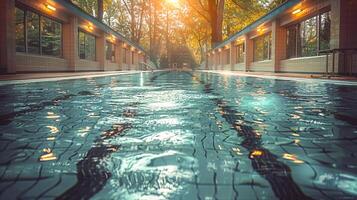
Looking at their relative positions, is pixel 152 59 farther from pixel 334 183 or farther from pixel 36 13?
pixel 334 183

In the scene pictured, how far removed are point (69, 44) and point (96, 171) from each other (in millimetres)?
17310

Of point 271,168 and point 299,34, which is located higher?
point 299,34

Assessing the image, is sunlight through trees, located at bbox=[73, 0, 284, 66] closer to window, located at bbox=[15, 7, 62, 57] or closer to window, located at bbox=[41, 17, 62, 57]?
window, located at bbox=[41, 17, 62, 57]

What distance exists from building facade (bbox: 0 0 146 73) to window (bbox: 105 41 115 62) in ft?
8.02

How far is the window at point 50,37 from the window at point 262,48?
40.2 ft

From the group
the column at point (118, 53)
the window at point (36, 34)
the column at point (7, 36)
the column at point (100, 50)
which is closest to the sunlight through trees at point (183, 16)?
the column at point (118, 53)

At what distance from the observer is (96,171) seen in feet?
4.22

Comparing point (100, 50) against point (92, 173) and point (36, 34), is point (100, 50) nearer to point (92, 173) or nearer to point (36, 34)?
point (36, 34)

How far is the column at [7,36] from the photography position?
35.7 feet

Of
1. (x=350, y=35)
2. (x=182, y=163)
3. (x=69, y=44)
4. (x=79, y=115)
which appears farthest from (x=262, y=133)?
(x=69, y=44)

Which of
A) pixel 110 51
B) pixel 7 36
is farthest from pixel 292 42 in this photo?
pixel 110 51

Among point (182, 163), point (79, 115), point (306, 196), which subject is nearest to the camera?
point (306, 196)

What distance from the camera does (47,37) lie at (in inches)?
608

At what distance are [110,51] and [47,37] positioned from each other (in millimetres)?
11775
